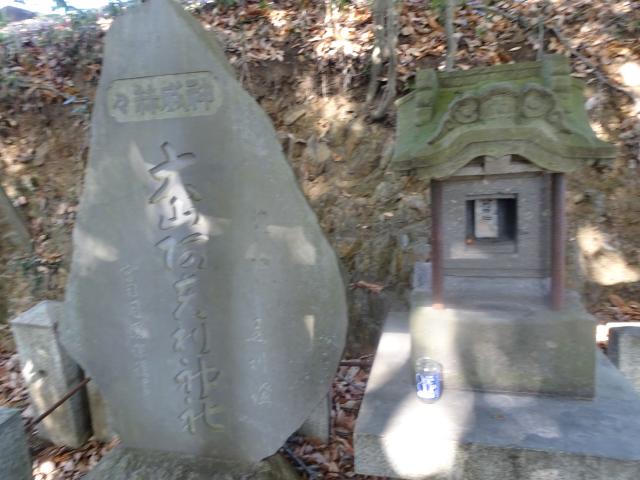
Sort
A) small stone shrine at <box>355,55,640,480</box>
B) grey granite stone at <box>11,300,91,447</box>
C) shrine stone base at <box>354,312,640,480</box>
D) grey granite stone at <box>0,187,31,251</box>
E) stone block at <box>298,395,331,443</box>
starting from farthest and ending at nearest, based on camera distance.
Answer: grey granite stone at <box>0,187,31,251</box>
grey granite stone at <box>11,300,91,447</box>
stone block at <box>298,395,331,443</box>
small stone shrine at <box>355,55,640,480</box>
shrine stone base at <box>354,312,640,480</box>

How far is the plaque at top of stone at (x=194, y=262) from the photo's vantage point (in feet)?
7.25

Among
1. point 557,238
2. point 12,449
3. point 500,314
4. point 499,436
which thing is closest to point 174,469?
point 12,449

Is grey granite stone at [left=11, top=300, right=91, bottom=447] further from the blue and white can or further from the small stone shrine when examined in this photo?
the blue and white can

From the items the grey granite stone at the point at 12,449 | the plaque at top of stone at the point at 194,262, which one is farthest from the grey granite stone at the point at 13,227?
the plaque at top of stone at the point at 194,262

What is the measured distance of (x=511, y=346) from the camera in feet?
8.16

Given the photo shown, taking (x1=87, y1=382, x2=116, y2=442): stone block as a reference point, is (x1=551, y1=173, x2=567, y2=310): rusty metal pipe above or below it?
above

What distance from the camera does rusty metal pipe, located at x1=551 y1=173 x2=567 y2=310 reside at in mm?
2406

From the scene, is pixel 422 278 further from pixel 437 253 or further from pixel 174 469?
pixel 174 469

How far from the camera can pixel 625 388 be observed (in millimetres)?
2561

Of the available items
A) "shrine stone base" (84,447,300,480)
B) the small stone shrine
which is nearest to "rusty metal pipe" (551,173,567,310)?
the small stone shrine

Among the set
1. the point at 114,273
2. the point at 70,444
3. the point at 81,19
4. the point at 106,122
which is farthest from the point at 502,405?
the point at 81,19

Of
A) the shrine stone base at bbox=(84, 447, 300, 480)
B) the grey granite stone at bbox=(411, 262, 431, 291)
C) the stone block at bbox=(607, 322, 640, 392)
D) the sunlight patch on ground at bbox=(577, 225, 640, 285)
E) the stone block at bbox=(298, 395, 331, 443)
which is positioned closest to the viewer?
the shrine stone base at bbox=(84, 447, 300, 480)

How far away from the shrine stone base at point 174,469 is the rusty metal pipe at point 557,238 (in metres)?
1.87

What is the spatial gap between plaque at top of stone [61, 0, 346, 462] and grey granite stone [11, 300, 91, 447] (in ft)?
3.26
